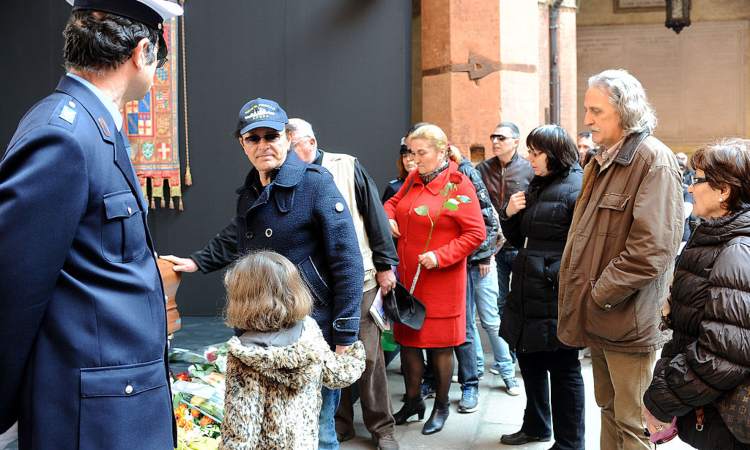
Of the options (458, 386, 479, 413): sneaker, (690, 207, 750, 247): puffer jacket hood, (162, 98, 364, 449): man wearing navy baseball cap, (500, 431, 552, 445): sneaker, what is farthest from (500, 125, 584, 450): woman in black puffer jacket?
(690, 207, 750, 247): puffer jacket hood

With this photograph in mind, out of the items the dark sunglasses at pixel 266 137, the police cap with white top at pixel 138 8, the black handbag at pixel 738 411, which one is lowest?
the black handbag at pixel 738 411

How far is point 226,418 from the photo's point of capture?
8.67ft

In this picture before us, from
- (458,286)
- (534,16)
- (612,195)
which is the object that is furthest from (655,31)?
(612,195)

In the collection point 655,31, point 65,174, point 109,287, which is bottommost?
point 109,287

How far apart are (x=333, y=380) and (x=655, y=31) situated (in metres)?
13.6

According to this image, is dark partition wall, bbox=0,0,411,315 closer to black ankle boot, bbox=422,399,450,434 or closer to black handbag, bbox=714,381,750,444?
black ankle boot, bbox=422,399,450,434

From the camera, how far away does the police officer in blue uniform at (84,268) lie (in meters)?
1.51

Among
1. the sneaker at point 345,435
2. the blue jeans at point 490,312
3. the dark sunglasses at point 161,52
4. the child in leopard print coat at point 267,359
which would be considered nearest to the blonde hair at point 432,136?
the blue jeans at point 490,312

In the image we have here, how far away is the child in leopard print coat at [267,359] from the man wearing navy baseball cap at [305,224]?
1.61 feet

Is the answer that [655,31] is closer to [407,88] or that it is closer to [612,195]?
[407,88]

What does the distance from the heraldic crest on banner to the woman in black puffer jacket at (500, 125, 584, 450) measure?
3922 mm

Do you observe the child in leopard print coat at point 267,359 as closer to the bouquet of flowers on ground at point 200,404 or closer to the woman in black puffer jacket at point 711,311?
the bouquet of flowers on ground at point 200,404

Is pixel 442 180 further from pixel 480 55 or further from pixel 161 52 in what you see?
pixel 161 52

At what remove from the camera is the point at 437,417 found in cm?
460
